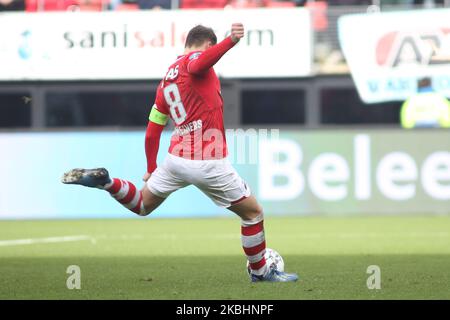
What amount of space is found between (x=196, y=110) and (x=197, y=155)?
0.38m

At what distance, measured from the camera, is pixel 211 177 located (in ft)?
32.1

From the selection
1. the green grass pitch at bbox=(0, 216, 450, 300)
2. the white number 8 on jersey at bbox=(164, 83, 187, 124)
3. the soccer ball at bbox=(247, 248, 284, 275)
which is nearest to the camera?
the green grass pitch at bbox=(0, 216, 450, 300)

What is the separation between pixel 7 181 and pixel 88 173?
38.9 ft

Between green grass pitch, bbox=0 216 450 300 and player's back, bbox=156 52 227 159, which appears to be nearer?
green grass pitch, bbox=0 216 450 300

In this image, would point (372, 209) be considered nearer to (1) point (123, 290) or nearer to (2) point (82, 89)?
(2) point (82, 89)

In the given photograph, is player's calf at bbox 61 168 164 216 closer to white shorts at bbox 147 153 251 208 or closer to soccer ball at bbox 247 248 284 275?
white shorts at bbox 147 153 251 208

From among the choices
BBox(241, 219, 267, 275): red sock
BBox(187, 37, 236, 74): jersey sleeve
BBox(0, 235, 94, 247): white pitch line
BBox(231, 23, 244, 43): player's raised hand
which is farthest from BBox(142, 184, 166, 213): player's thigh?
BBox(0, 235, 94, 247): white pitch line

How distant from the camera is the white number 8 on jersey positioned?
982 centimetres

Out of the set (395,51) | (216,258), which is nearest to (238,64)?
(395,51)

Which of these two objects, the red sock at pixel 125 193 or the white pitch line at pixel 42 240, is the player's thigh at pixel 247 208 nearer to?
the red sock at pixel 125 193

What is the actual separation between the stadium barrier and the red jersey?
10896 millimetres

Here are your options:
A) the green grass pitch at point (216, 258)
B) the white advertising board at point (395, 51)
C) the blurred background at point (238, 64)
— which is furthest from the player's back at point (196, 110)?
the white advertising board at point (395, 51)
